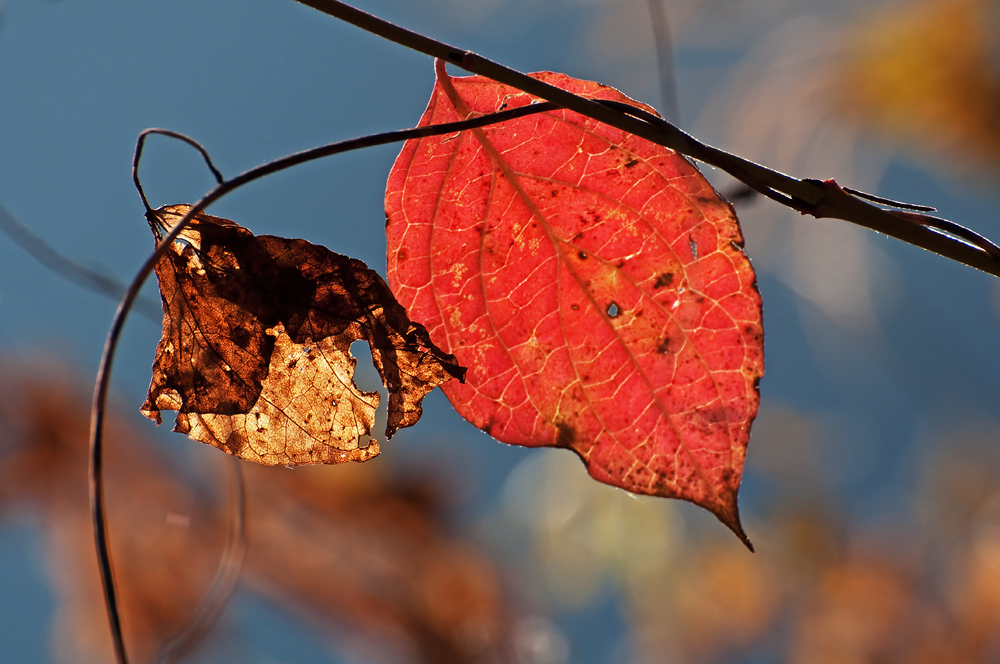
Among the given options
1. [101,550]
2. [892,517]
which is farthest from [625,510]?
[101,550]

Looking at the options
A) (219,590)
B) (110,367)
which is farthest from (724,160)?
(219,590)

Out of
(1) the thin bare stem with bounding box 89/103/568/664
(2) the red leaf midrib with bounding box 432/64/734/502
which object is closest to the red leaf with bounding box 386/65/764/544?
(2) the red leaf midrib with bounding box 432/64/734/502

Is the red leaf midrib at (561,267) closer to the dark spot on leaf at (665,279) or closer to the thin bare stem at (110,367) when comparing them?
the dark spot on leaf at (665,279)

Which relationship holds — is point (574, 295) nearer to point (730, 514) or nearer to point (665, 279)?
point (665, 279)

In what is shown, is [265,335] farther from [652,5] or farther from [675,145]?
[652,5]

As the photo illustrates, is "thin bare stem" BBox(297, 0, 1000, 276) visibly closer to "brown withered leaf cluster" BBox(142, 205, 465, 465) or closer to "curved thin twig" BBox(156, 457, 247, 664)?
"brown withered leaf cluster" BBox(142, 205, 465, 465)
